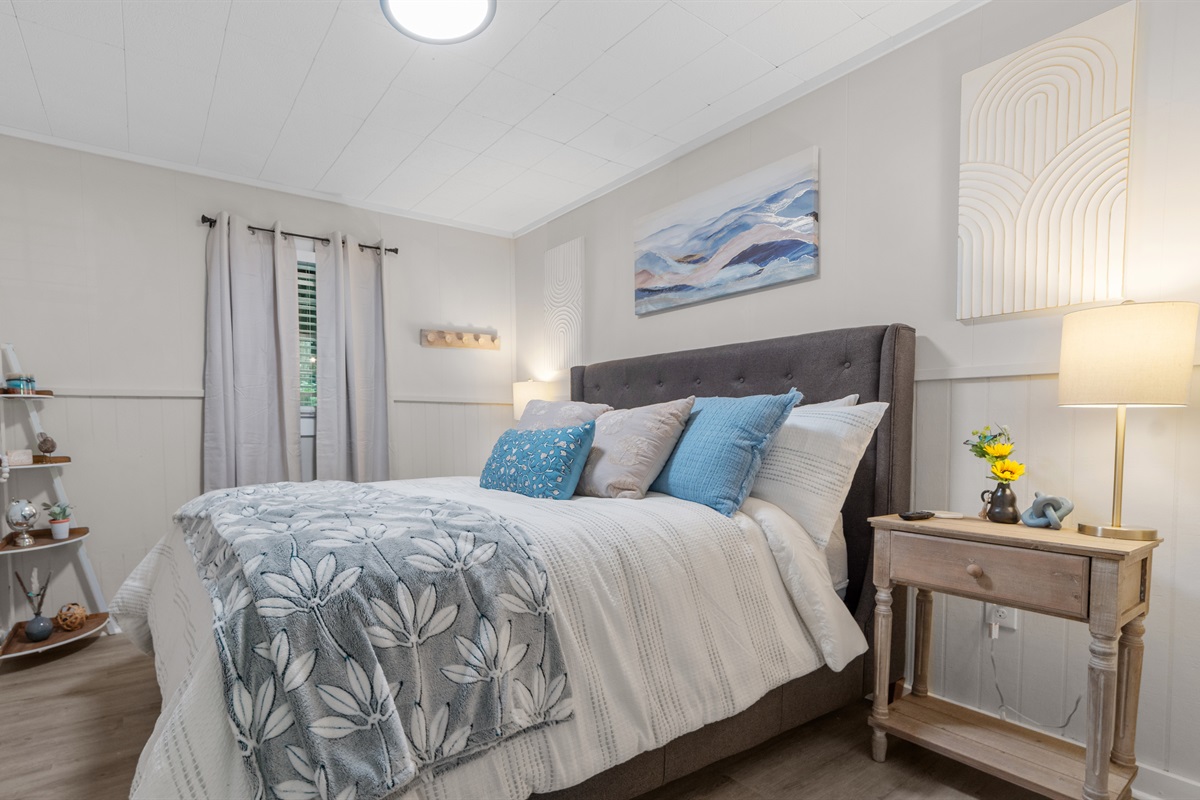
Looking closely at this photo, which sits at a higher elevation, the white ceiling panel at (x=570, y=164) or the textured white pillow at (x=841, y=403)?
the white ceiling panel at (x=570, y=164)

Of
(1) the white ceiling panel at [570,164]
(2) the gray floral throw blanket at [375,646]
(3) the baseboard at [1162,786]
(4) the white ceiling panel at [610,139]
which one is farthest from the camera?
(1) the white ceiling panel at [570,164]

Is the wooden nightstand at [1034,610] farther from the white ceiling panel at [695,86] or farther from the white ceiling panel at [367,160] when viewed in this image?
the white ceiling panel at [367,160]

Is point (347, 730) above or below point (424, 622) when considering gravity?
below

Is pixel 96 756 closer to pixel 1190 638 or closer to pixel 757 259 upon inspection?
pixel 757 259

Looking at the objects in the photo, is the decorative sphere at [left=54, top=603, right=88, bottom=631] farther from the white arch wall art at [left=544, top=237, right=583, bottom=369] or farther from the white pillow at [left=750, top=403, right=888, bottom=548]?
the white pillow at [left=750, top=403, right=888, bottom=548]

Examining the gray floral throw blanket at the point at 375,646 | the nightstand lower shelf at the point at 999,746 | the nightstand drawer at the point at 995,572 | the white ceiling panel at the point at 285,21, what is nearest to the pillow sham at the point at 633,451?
the gray floral throw blanket at the point at 375,646

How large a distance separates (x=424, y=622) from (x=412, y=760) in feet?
0.71

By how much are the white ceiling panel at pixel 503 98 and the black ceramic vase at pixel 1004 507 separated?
210cm

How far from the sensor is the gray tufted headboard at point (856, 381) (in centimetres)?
199

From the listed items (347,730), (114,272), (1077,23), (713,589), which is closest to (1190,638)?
(713,589)

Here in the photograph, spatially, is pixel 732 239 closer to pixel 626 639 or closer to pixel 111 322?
pixel 626 639

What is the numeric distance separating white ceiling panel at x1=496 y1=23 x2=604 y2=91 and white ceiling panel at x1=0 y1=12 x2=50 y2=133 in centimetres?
161

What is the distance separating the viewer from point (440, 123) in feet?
8.93

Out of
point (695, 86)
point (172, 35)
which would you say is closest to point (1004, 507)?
point (695, 86)
